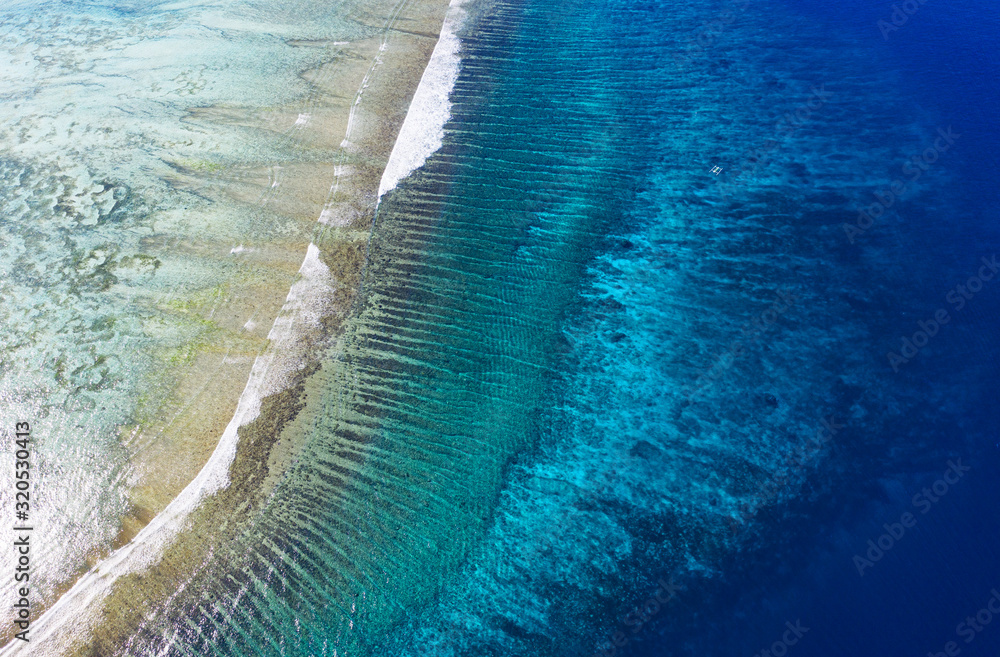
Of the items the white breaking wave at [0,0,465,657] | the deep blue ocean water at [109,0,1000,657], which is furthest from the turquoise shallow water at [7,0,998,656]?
the white breaking wave at [0,0,465,657]

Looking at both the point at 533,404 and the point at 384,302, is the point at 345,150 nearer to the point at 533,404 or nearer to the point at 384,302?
the point at 384,302

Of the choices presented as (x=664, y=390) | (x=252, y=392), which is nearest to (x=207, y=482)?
(x=252, y=392)

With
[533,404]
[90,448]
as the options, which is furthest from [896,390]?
[90,448]

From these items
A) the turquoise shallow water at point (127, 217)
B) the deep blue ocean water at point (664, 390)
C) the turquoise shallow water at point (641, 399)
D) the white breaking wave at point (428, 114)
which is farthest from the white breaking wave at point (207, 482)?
the white breaking wave at point (428, 114)

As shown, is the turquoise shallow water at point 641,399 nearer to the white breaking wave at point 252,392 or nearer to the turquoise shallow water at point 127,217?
the white breaking wave at point 252,392

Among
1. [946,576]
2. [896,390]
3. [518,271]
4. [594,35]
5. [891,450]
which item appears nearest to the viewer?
[946,576]

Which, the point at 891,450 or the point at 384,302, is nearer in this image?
the point at 891,450

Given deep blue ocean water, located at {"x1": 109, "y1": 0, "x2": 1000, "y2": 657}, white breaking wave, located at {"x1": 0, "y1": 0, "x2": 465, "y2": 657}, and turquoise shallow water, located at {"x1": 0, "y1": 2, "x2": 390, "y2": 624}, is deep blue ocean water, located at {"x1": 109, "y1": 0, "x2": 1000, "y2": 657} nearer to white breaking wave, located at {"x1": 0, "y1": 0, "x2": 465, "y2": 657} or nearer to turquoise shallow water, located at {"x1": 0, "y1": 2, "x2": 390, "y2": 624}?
white breaking wave, located at {"x1": 0, "y1": 0, "x2": 465, "y2": 657}
